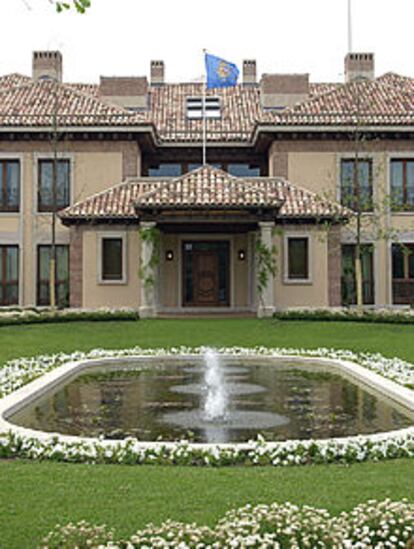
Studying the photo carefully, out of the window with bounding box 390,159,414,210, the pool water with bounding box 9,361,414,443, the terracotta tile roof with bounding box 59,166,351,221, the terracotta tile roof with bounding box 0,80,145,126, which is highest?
the terracotta tile roof with bounding box 0,80,145,126

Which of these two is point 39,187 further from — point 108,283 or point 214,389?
point 214,389

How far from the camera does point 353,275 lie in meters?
27.1

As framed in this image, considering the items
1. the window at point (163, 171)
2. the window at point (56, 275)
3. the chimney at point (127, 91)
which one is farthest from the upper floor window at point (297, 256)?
the chimney at point (127, 91)

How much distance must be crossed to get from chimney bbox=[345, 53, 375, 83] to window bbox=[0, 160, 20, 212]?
53.1ft

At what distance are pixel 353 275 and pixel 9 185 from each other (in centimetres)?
1330

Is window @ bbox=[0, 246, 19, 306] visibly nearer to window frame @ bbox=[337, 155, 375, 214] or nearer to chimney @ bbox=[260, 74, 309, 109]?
window frame @ bbox=[337, 155, 375, 214]

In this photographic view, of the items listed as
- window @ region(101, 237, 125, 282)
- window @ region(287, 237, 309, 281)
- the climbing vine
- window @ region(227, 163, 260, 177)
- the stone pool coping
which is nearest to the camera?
the stone pool coping

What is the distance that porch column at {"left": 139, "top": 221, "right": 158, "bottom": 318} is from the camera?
23.6 m

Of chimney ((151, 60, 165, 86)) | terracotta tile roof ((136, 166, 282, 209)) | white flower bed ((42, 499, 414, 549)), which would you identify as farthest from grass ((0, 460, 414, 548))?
chimney ((151, 60, 165, 86))

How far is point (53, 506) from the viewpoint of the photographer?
513cm

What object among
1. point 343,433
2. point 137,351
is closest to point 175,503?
point 343,433

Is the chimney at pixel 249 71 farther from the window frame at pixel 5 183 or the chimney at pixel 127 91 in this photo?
the window frame at pixel 5 183

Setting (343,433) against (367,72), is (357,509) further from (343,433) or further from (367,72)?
(367,72)

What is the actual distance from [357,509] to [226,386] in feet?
23.8
